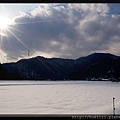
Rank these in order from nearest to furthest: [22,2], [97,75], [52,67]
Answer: [22,2], [52,67], [97,75]

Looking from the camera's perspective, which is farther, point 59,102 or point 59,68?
point 59,68

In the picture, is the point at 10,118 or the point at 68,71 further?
the point at 68,71

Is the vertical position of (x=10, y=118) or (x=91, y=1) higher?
(x=91, y=1)

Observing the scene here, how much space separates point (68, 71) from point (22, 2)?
24936 mm

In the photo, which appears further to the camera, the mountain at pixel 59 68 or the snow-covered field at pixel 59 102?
the mountain at pixel 59 68

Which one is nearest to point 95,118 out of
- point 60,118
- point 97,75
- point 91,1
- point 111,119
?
point 111,119

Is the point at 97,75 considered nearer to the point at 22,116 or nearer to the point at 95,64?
the point at 95,64

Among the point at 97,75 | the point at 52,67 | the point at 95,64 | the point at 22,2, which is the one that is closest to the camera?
the point at 22,2

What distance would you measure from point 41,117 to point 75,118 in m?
0.46

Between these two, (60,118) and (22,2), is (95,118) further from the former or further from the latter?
(22,2)

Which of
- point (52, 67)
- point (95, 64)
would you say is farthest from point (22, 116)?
point (95, 64)

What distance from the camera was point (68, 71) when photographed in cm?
2761

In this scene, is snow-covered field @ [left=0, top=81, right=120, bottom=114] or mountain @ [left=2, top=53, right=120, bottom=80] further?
mountain @ [left=2, top=53, right=120, bottom=80]

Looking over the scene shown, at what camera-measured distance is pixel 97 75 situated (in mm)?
38125
